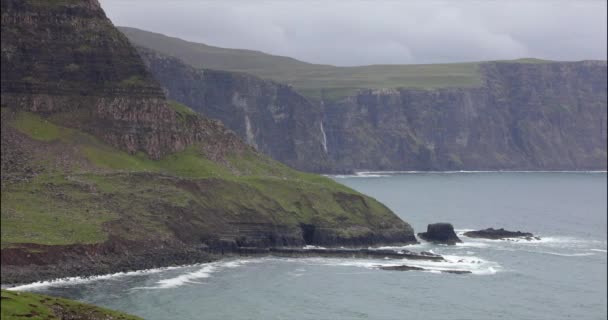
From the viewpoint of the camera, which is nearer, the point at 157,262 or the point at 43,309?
the point at 43,309

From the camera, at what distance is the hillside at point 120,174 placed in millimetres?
147500

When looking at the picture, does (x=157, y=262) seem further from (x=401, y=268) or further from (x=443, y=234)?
(x=443, y=234)

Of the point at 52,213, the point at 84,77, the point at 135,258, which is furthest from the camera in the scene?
the point at 84,77

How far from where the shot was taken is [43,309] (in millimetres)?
85188

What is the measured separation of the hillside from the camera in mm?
147500

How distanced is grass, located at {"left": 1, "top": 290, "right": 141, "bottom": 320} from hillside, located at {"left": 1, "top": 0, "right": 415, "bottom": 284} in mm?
45940

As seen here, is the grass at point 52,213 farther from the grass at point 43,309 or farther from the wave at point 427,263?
the grass at point 43,309

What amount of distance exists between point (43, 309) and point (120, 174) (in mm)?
78982

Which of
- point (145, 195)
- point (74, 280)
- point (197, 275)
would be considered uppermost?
point (145, 195)

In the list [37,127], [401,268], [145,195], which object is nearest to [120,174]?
[145,195]

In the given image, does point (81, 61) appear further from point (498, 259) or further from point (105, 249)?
point (498, 259)

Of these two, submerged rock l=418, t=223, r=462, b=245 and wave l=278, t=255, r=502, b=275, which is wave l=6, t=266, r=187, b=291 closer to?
wave l=278, t=255, r=502, b=275

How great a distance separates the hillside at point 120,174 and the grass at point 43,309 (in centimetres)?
4594

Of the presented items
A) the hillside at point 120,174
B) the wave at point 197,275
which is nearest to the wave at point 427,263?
the wave at point 197,275
